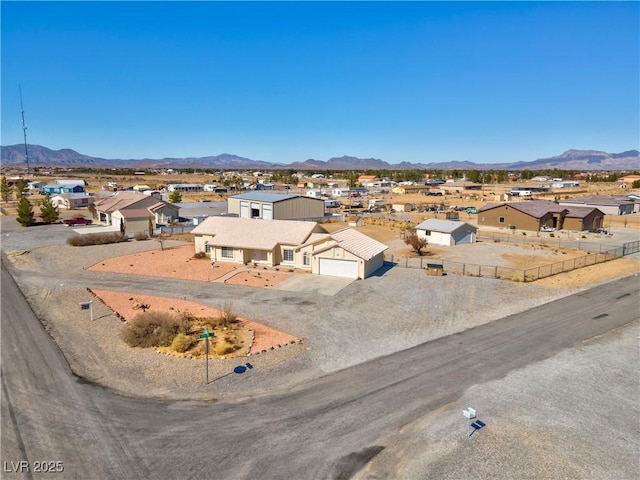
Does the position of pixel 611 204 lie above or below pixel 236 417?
above

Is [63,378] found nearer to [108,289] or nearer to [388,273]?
[108,289]

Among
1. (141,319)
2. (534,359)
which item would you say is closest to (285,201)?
(141,319)

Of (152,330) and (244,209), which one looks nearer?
(152,330)

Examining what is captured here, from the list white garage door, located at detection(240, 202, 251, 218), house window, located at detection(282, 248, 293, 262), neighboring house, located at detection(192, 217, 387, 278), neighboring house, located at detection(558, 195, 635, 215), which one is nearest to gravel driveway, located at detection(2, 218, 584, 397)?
neighboring house, located at detection(192, 217, 387, 278)

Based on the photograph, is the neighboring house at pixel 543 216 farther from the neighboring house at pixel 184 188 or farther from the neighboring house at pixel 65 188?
the neighboring house at pixel 65 188

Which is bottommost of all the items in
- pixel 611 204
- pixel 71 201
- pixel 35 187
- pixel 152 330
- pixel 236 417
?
pixel 236 417

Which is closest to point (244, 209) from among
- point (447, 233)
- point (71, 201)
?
point (447, 233)

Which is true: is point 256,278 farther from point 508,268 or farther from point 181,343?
point 508,268
